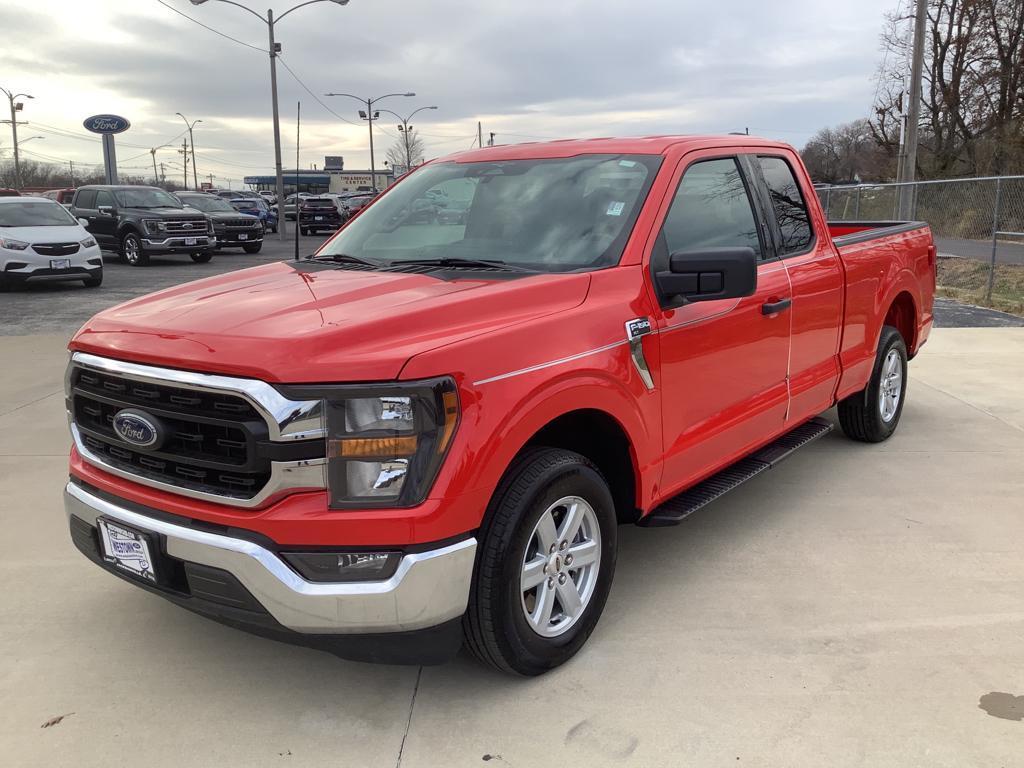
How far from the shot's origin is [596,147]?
393cm

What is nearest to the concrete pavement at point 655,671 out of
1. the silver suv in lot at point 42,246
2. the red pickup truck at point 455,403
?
the red pickup truck at point 455,403

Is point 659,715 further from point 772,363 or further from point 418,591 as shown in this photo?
point 772,363

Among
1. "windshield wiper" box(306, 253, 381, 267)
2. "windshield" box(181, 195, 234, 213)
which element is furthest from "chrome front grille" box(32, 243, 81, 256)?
"windshield wiper" box(306, 253, 381, 267)

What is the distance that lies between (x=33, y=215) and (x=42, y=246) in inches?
41.5

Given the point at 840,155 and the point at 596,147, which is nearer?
the point at 596,147

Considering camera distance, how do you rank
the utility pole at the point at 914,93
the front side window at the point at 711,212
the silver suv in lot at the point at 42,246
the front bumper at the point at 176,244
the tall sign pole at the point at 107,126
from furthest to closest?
1. the tall sign pole at the point at 107,126
2. the front bumper at the point at 176,244
3. the utility pole at the point at 914,93
4. the silver suv in lot at the point at 42,246
5. the front side window at the point at 711,212

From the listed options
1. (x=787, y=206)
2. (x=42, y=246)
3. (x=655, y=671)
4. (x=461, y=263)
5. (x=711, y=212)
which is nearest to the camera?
(x=655, y=671)

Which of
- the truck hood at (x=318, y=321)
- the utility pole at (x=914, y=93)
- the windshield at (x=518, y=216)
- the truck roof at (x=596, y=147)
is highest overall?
the utility pole at (x=914, y=93)

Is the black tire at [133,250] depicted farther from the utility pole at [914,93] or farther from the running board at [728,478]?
the running board at [728,478]

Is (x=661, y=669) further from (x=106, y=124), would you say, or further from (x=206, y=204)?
(x=106, y=124)

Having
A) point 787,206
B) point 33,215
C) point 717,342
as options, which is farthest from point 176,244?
point 717,342

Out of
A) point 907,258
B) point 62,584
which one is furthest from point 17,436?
point 907,258

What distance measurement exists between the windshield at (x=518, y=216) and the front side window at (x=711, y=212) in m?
0.20

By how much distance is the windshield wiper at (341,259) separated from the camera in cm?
376
